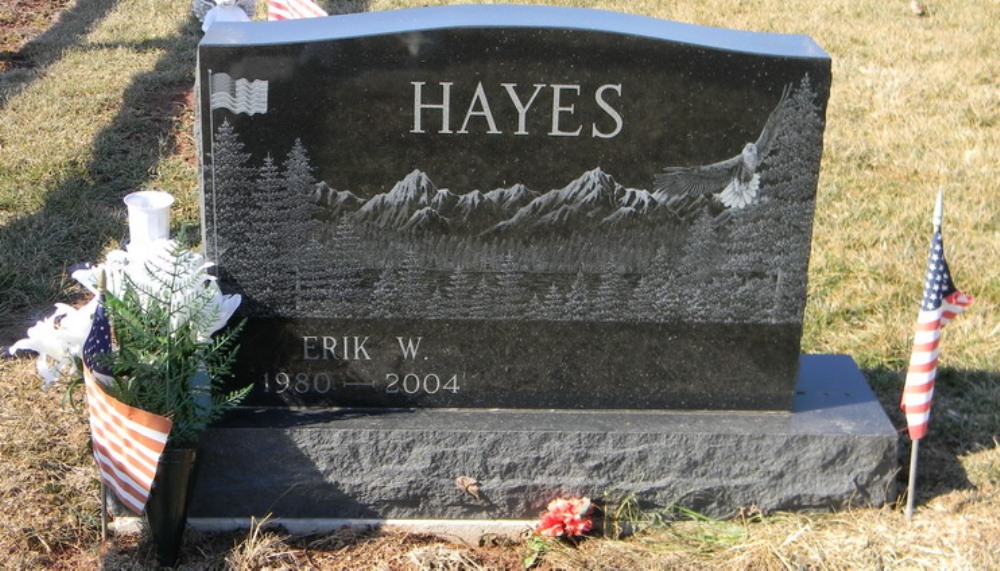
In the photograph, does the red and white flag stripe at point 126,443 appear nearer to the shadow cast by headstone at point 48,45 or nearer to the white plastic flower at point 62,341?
the white plastic flower at point 62,341

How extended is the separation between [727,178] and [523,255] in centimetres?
68

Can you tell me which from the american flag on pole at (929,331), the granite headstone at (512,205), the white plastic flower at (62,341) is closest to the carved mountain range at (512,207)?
the granite headstone at (512,205)

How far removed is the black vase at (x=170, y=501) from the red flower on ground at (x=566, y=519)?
1097 millimetres

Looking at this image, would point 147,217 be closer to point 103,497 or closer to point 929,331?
point 103,497

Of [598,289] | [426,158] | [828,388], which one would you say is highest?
[426,158]

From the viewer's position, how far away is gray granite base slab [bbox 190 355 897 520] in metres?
4.09

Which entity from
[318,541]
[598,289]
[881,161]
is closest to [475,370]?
[598,289]

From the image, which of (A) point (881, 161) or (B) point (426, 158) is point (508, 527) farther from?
(A) point (881, 161)

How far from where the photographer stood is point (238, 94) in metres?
3.88

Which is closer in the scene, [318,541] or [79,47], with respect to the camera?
[318,541]

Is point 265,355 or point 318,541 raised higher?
point 265,355

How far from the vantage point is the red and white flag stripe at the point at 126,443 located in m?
3.67

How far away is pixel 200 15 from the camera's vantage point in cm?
977

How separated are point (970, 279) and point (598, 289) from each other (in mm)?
2584
